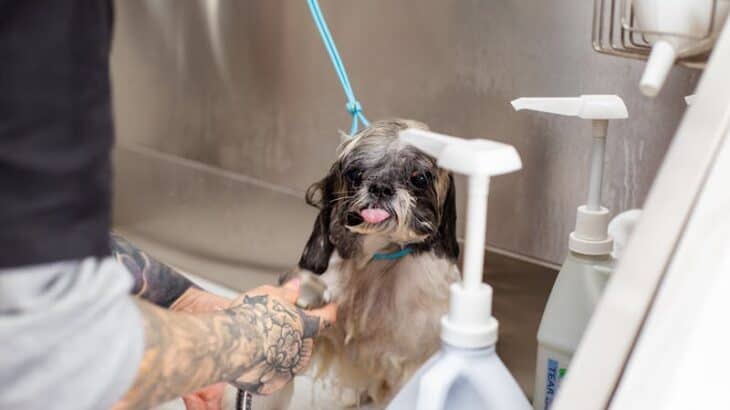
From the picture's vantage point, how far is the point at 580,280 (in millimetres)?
933

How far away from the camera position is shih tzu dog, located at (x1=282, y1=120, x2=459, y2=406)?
1048 mm

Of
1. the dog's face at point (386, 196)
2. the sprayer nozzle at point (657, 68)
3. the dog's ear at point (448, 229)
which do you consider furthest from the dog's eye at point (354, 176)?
the sprayer nozzle at point (657, 68)

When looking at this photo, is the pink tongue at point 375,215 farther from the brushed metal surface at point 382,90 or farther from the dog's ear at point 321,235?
the brushed metal surface at point 382,90

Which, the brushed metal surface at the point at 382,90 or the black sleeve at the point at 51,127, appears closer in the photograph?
the black sleeve at the point at 51,127

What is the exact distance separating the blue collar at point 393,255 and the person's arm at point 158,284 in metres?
0.18

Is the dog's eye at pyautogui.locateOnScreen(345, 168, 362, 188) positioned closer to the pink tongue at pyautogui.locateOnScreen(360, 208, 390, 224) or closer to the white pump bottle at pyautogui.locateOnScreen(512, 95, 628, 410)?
the pink tongue at pyautogui.locateOnScreen(360, 208, 390, 224)

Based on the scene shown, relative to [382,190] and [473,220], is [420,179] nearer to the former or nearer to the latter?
[382,190]

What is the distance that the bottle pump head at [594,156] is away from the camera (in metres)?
0.95

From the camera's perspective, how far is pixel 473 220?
2.45ft

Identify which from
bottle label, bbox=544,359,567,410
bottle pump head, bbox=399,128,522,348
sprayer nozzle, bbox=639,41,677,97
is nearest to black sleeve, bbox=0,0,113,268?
bottle pump head, bbox=399,128,522,348

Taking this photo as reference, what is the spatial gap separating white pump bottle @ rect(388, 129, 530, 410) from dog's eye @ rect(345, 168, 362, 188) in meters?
0.25

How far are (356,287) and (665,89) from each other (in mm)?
431

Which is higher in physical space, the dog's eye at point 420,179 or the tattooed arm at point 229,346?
the dog's eye at point 420,179

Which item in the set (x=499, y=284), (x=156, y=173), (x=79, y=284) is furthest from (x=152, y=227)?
(x=79, y=284)
